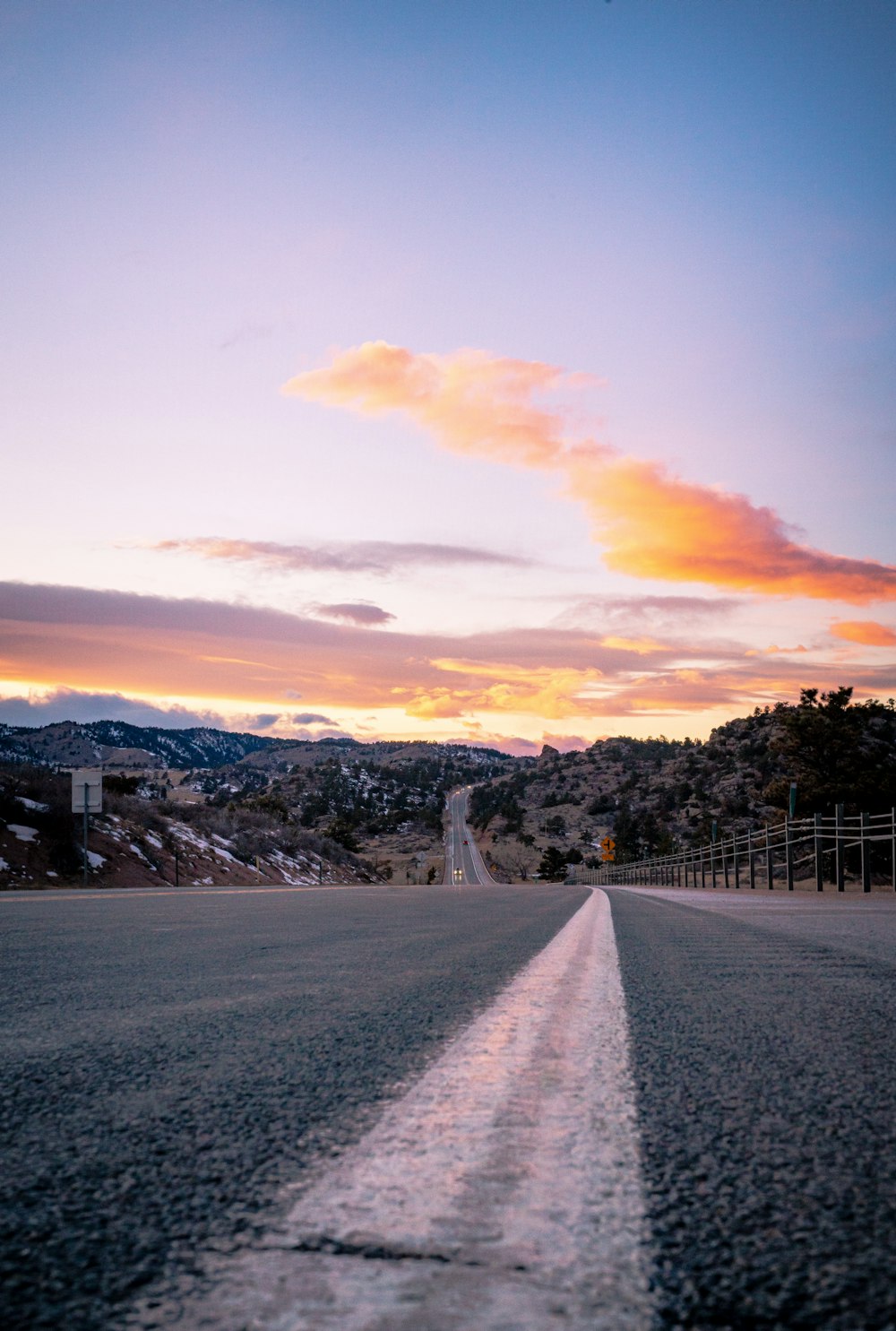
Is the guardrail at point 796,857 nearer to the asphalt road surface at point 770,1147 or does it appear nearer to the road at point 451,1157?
the asphalt road surface at point 770,1147

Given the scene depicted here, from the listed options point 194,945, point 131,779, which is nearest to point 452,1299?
point 194,945

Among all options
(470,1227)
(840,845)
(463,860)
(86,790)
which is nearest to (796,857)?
(840,845)

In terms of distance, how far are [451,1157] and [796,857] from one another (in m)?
23.2

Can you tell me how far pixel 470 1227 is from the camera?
120 cm

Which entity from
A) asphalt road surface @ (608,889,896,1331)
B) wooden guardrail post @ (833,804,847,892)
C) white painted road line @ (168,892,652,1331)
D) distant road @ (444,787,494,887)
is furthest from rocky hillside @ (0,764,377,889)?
distant road @ (444,787,494,887)

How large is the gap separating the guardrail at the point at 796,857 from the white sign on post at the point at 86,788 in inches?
714

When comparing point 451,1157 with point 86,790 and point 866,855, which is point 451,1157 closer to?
point 866,855

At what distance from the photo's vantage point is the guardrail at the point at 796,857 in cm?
1723

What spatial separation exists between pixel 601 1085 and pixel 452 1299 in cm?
112

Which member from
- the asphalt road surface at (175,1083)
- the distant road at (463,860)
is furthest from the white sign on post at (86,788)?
the distant road at (463,860)

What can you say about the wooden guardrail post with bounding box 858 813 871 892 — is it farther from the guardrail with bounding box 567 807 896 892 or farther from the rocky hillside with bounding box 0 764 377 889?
the rocky hillside with bounding box 0 764 377 889

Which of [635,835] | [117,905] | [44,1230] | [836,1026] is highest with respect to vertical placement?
[44,1230]

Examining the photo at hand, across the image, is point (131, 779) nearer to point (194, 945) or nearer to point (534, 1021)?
point (194, 945)

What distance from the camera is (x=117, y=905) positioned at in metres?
11.2
